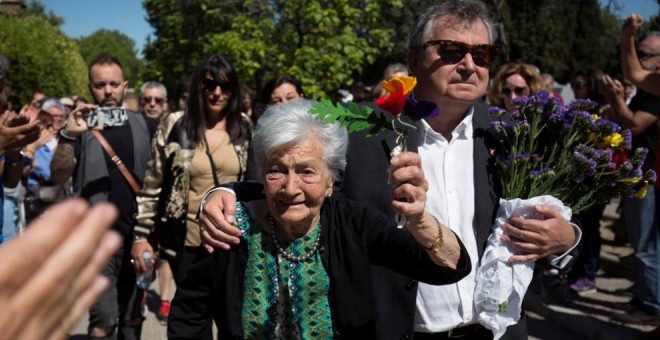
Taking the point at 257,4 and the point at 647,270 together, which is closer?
the point at 647,270

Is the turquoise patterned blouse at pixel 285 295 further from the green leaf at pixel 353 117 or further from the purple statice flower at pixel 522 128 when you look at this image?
the purple statice flower at pixel 522 128

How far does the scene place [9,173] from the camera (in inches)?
196

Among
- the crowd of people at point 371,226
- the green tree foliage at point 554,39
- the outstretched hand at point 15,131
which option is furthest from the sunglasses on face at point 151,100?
the green tree foliage at point 554,39

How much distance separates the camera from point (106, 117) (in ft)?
16.3

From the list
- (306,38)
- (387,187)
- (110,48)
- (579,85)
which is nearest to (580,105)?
(387,187)

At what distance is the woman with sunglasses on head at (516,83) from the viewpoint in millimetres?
5742

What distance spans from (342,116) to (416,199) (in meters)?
0.40

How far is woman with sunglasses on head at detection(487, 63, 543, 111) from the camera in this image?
18.8 ft

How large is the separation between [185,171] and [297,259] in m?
2.07

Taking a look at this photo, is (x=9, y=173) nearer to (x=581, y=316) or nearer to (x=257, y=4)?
(x=581, y=316)

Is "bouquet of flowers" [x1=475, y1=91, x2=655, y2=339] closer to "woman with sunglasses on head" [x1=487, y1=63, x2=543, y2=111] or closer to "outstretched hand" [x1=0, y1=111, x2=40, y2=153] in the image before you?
"outstretched hand" [x1=0, y1=111, x2=40, y2=153]

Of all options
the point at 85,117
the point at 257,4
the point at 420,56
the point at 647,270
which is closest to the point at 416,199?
the point at 420,56

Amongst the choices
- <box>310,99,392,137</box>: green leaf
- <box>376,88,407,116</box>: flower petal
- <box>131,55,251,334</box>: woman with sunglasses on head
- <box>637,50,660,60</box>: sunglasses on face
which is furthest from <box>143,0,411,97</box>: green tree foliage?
<box>376,88,407,116</box>: flower petal

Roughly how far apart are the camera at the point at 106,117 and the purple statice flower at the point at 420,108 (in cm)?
313
